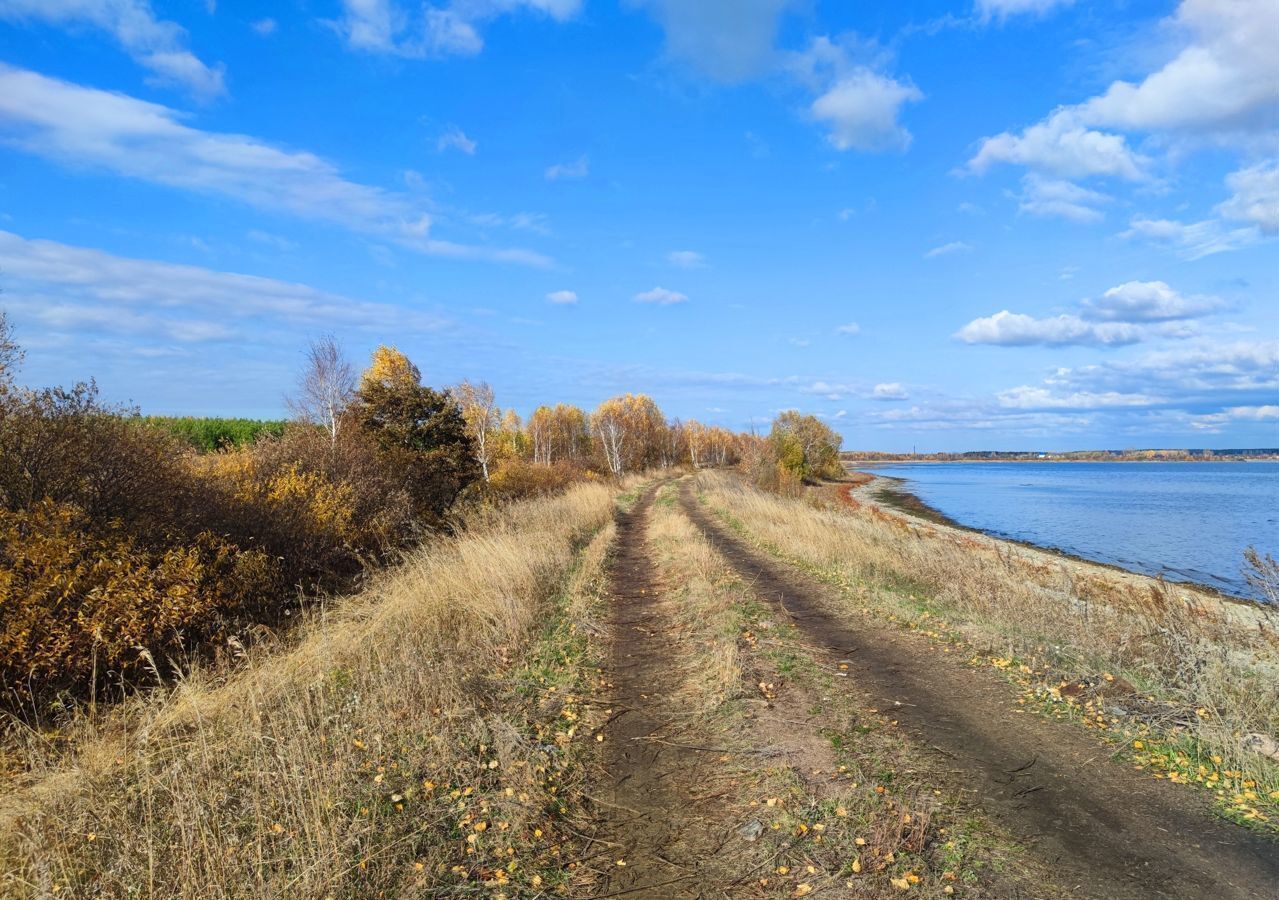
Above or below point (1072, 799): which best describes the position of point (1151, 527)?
below

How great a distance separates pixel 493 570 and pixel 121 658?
505cm

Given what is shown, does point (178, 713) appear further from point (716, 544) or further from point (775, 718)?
point (716, 544)

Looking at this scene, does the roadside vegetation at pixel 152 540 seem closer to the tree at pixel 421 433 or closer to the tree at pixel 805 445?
the tree at pixel 421 433

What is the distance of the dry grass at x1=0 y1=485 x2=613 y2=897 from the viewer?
3.90 metres

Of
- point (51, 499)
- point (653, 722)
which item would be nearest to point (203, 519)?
point (51, 499)

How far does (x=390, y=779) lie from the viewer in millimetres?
5051

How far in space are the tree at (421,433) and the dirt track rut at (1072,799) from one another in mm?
16429

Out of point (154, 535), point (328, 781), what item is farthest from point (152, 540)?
point (328, 781)

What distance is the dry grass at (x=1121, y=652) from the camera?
17.8 ft

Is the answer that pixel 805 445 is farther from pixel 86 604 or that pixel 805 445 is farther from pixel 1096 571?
pixel 86 604

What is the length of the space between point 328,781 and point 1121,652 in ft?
27.7

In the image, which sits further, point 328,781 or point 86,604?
point 86,604

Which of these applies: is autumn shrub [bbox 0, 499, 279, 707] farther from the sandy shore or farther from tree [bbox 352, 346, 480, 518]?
the sandy shore

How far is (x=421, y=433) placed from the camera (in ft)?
74.1
